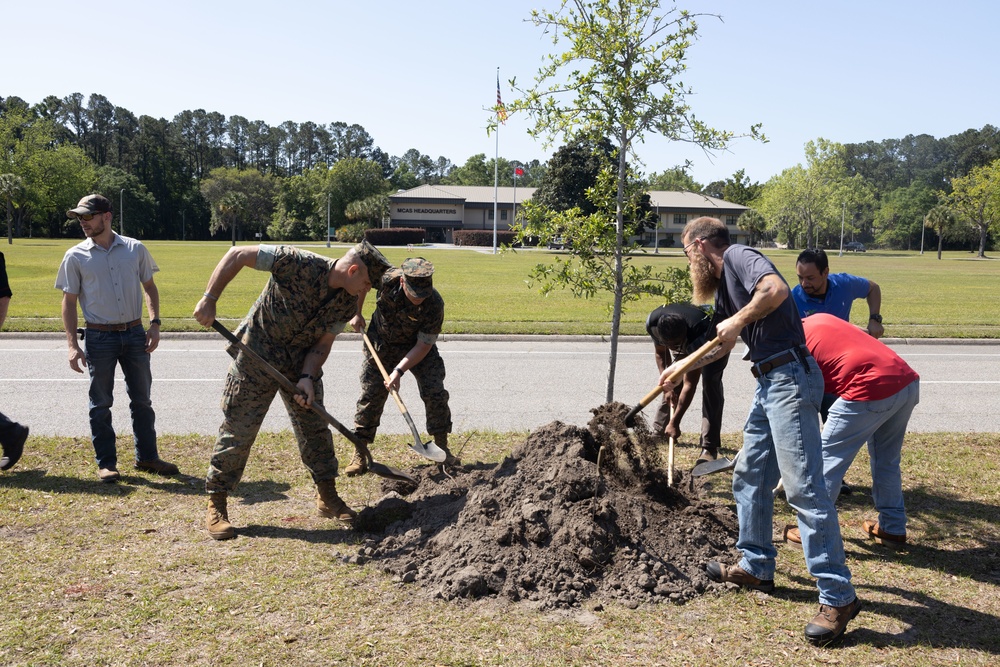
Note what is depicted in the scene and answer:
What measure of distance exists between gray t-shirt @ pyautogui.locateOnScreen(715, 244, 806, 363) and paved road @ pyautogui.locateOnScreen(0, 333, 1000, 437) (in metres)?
4.04

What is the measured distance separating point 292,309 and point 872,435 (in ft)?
11.9

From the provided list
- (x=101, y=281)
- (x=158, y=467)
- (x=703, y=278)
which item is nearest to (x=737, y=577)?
(x=703, y=278)

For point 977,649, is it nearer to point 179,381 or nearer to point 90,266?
point 90,266

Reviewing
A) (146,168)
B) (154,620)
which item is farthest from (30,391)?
(146,168)

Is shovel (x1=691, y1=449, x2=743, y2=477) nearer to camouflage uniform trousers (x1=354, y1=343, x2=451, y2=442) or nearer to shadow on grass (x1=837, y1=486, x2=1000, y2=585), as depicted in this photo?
shadow on grass (x1=837, y1=486, x2=1000, y2=585)

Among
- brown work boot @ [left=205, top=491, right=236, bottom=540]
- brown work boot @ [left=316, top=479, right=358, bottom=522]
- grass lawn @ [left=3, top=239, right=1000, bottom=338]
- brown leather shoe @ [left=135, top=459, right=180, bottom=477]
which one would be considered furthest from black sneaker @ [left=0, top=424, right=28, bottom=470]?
grass lawn @ [left=3, top=239, right=1000, bottom=338]

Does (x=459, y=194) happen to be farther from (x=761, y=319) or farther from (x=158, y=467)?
(x=761, y=319)

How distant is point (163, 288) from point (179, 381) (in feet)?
49.5

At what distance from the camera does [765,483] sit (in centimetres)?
410

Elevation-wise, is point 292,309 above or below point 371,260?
below

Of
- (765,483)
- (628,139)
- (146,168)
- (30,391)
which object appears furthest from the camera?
(146,168)

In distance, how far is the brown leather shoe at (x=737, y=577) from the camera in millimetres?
4145

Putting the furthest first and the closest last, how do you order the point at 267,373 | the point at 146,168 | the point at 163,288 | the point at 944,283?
1. the point at 146,168
2. the point at 944,283
3. the point at 163,288
4. the point at 267,373

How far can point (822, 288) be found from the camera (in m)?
5.57
